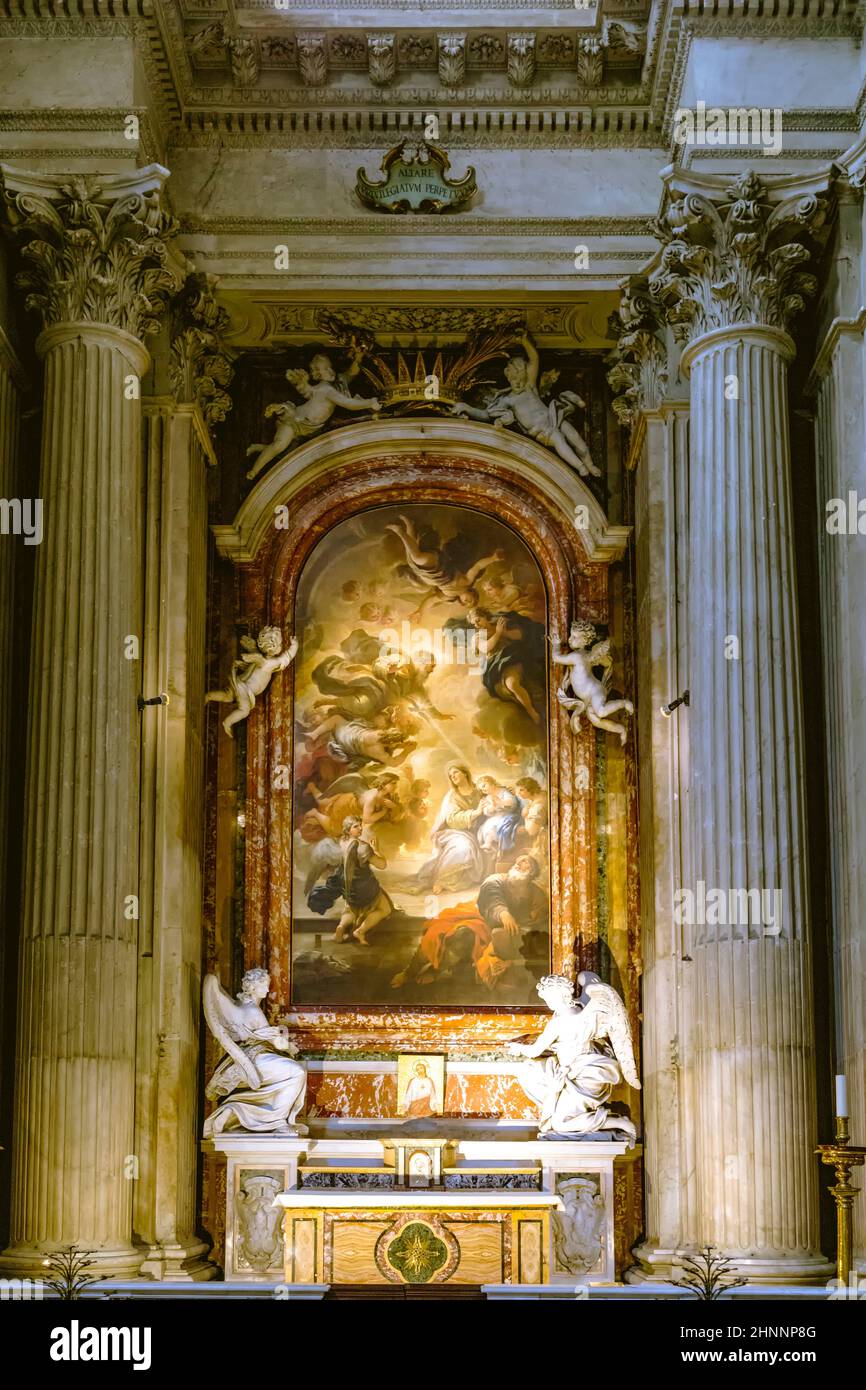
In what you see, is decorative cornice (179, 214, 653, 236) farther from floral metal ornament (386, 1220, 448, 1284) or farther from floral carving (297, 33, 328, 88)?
floral metal ornament (386, 1220, 448, 1284)

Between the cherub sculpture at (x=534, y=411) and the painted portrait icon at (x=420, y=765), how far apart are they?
865 mm

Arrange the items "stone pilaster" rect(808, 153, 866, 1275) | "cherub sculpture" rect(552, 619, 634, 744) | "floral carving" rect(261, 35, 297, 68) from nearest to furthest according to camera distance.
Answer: "stone pilaster" rect(808, 153, 866, 1275) < "floral carving" rect(261, 35, 297, 68) < "cherub sculpture" rect(552, 619, 634, 744)

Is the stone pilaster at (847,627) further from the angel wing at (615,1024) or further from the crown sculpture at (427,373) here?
the crown sculpture at (427,373)

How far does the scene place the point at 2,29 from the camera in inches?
664

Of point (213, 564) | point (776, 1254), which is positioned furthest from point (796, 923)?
point (213, 564)

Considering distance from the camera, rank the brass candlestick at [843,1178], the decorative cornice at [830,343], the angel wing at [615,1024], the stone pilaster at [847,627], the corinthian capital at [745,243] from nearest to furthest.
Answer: the brass candlestick at [843,1178], the stone pilaster at [847,627], the decorative cornice at [830,343], the corinthian capital at [745,243], the angel wing at [615,1024]

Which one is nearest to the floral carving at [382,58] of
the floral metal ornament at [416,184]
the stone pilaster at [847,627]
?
the floral metal ornament at [416,184]

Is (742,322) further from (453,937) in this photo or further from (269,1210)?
(269,1210)

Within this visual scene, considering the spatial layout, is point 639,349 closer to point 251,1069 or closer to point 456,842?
point 456,842

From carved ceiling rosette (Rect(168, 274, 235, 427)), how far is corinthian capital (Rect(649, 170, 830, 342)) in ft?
12.8

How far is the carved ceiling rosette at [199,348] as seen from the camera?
58.9 ft

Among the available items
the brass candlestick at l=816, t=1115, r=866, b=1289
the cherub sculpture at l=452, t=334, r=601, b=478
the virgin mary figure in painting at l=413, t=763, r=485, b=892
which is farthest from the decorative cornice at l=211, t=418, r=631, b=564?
the brass candlestick at l=816, t=1115, r=866, b=1289

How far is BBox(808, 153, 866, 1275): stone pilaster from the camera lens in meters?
15.1

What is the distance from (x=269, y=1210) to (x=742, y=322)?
301 inches
